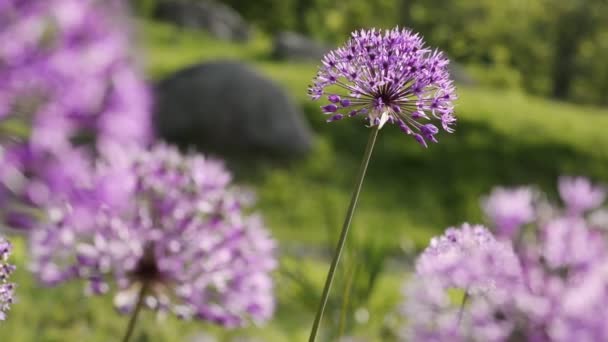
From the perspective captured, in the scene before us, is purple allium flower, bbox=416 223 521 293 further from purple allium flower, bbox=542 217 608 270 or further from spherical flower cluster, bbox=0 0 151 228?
spherical flower cluster, bbox=0 0 151 228

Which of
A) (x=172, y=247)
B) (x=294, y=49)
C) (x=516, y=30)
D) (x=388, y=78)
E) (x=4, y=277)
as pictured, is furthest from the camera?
(x=516, y=30)

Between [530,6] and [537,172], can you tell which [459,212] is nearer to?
[537,172]

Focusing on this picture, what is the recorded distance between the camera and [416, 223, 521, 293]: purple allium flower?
113 centimetres

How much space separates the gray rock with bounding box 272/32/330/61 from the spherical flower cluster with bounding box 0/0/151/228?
96.6ft

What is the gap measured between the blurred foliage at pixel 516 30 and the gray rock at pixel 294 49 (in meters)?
15.5

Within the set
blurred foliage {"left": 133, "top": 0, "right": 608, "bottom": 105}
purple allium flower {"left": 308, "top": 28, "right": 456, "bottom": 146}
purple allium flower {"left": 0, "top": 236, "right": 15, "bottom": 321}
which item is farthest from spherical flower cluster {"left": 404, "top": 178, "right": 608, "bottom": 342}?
blurred foliage {"left": 133, "top": 0, "right": 608, "bottom": 105}

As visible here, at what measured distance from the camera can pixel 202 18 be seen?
128ft

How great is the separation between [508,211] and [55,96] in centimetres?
72

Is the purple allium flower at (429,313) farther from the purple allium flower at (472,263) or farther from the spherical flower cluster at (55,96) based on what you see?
the spherical flower cluster at (55,96)

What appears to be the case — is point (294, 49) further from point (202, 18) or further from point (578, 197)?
point (578, 197)

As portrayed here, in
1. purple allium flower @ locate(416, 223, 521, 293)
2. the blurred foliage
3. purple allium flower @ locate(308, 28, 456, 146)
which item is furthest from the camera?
the blurred foliage

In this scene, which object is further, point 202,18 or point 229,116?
point 202,18

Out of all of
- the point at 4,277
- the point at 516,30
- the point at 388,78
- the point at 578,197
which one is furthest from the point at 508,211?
the point at 516,30

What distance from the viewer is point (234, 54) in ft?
98.4
